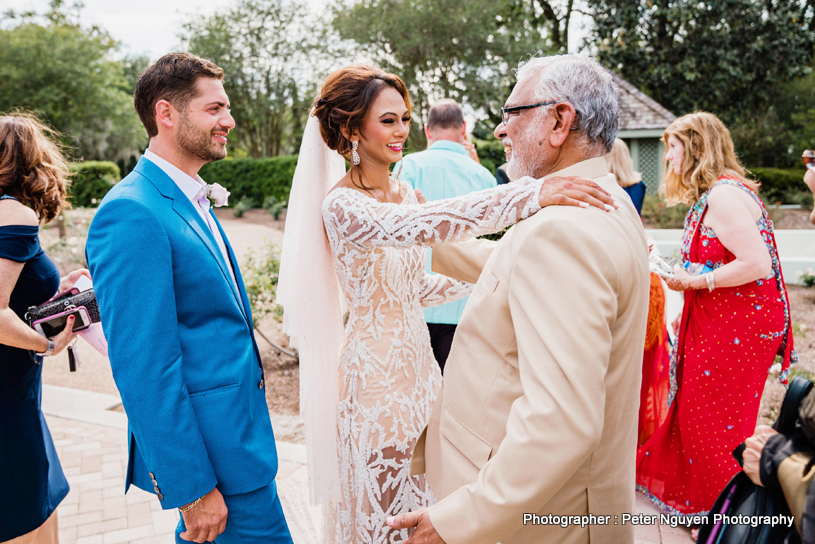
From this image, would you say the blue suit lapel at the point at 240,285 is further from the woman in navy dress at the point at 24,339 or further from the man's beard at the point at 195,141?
the woman in navy dress at the point at 24,339

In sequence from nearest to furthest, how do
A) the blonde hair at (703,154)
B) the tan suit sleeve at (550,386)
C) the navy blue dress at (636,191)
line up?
the tan suit sleeve at (550,386)
the blonde hair at (703,154)
the navy blue dress at (636,191)

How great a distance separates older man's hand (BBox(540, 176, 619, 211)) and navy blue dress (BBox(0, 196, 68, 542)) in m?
2.20

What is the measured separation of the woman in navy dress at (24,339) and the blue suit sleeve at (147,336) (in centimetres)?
96

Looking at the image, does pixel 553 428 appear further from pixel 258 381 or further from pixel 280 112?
pixel 280 112

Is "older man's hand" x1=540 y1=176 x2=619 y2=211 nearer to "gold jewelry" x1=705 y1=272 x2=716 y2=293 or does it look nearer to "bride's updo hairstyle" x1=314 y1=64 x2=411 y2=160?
"bride's updo hairstyle" x1=314 y1=64 x2=411 y2=160

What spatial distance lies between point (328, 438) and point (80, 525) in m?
2.26

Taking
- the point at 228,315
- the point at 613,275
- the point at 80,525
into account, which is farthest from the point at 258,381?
the point at 80,525

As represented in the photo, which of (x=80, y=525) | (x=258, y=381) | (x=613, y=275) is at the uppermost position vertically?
(x=613, y=275)

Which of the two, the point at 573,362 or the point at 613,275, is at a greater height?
the point at 613,275

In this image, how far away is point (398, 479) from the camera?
90.0 inches

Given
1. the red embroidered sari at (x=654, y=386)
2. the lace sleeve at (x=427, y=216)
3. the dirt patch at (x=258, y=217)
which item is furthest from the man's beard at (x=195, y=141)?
the dirt patch at (x=258, y=217)

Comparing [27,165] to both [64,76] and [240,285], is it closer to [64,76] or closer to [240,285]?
[240,285]

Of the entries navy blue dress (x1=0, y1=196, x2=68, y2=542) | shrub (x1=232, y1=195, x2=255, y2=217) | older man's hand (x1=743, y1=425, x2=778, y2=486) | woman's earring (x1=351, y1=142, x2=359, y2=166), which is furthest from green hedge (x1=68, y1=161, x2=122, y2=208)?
older man's hand (x1=743, y1=425, x2=778, y2=486)

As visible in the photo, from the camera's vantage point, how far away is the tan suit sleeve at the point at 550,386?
4.23ft
